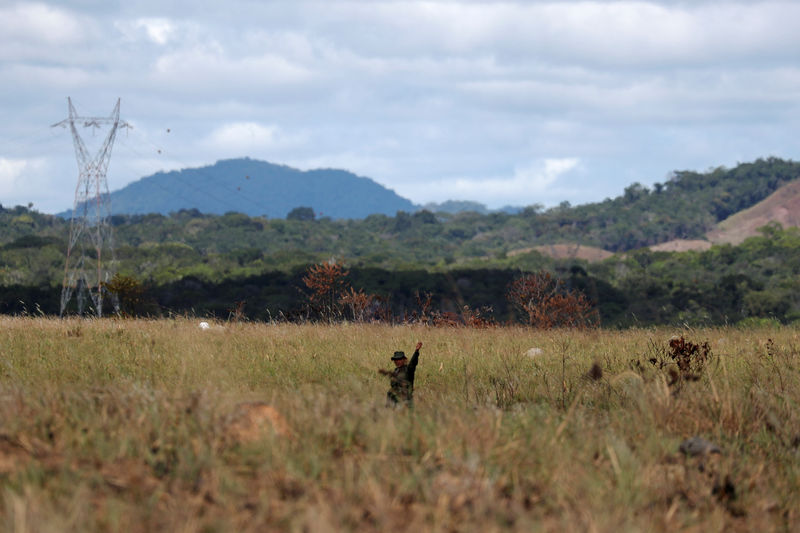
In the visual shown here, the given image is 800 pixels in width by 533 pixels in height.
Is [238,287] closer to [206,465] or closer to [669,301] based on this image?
[669,301]

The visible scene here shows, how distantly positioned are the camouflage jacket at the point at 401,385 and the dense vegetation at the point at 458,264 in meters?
7.21

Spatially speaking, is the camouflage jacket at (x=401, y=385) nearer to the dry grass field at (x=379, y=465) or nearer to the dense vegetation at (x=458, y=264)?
the dry grass field at (x=379, y=465)

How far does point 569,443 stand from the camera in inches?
200

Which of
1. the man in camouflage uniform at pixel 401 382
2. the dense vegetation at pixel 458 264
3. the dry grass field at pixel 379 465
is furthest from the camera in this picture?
the dense vegetation at pixel 458 264

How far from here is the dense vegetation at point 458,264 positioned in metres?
70.0

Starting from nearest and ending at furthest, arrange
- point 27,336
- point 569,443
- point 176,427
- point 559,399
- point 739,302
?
point 176,427 → point 569,443 → point 559,399 → point 27,336 → point 739,302

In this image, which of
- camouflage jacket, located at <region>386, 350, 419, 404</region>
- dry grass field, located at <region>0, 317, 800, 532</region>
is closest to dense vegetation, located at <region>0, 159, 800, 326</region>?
camouflage jacket, located at <region>386, 350, 419, 404</region>

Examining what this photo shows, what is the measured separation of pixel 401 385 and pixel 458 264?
106938 mm

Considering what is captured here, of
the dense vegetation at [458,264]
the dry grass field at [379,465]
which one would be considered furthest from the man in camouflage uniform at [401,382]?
the dense vegetation at [458,264]

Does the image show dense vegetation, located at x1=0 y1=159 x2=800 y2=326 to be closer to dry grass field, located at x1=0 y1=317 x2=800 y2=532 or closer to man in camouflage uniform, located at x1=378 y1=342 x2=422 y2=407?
man in camouflage uniform, located at x1=378 y1=342 x2=422 y2=407

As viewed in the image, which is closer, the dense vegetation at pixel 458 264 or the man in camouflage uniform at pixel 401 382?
the man in camouflage uniform at pixel 401 382

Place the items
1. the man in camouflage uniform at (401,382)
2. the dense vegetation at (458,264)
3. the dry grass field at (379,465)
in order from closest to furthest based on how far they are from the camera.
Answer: the dry grass field at (379,465) → the man in camouflage uniform at (401,382) → the dense vegetation at (458,264)

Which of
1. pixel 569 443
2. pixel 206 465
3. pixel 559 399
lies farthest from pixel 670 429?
pixel 206 465

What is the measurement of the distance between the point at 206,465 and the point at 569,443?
2434 millimetres
